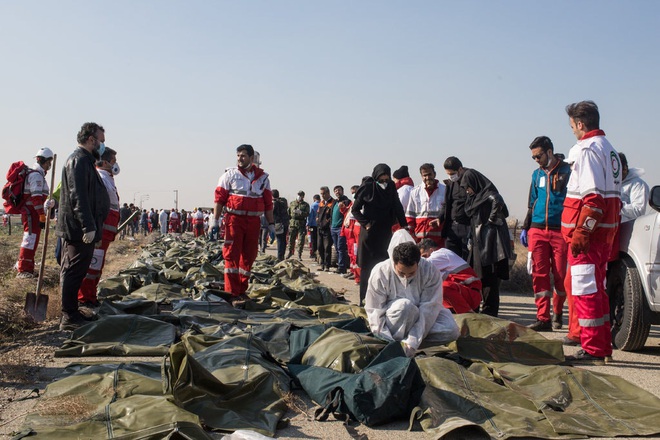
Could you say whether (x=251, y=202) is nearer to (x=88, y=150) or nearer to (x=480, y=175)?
(x=88, y=150)

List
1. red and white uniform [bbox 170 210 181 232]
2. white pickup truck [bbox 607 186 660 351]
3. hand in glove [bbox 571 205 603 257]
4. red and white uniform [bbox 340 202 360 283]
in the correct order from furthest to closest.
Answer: red and white uniform [bbox 170 210 181 232] → red and white uniform [bbox 340 202 360 283] → white pickup truck [bbox 607 186 660 351] → hand in glove [bbox 571 205 603 257]

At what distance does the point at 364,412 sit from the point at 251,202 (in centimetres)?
498

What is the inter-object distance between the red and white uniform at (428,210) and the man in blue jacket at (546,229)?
1.93 metres

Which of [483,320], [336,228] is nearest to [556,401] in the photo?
[483,320]

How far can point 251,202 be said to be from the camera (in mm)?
8469

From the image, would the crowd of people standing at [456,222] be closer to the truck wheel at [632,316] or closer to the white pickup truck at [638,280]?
the white pickup truck at [638,280]

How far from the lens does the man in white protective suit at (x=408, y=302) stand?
534 centimetres

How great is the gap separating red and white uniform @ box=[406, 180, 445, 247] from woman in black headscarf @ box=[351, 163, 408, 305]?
762mm

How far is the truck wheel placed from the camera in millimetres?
5801

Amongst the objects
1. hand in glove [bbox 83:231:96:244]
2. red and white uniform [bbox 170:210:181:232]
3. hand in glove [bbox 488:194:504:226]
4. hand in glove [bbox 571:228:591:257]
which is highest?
hand in glove [bbox 488:194:504:226]

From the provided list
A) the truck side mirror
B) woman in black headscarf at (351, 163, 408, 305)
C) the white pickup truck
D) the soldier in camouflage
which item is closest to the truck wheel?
the white pickup truck

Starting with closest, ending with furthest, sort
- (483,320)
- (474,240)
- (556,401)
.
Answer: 1. (556,401)
2. (483,320)
3. (474,240)

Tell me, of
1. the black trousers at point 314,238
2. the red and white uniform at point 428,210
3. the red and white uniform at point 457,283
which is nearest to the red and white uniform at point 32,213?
the red and white uniform at point 428,210

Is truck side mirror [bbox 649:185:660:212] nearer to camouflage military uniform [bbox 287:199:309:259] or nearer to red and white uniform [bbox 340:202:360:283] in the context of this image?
red and white uniform [bbox 340:202:360:283]
